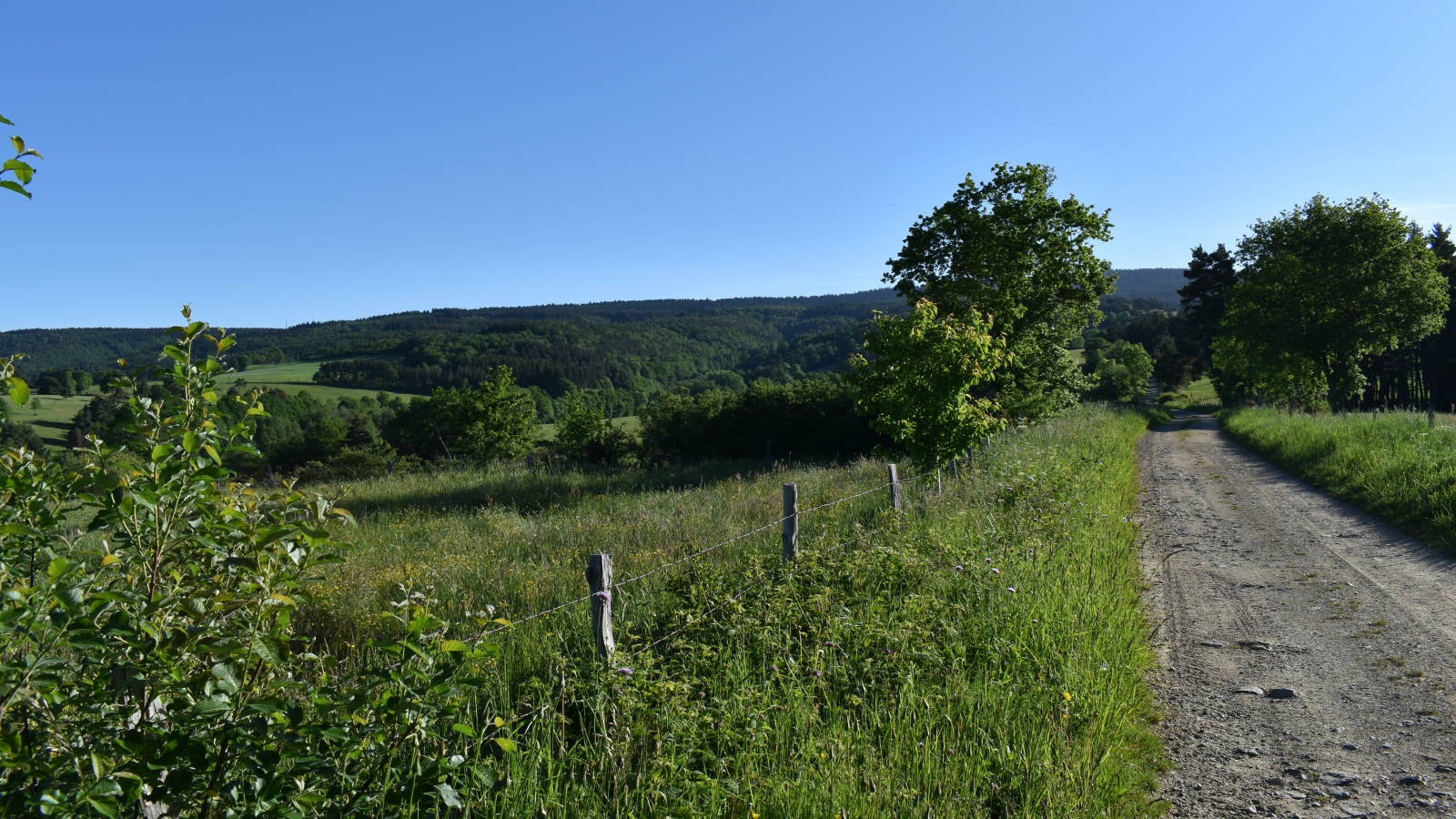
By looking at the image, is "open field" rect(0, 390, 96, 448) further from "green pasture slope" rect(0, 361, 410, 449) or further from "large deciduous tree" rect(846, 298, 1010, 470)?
"large deciduous tree" rect(846, 298, 1010, 470)

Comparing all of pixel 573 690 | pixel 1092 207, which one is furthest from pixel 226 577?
pixel 1092 207

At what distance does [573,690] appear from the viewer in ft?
13.1

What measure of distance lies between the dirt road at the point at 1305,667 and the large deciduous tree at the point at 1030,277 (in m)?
12.6

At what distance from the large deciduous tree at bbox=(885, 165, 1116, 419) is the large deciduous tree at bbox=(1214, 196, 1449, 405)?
1389 cm

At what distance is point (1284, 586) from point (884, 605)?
5.36 meters

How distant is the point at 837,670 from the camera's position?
439 centimetres

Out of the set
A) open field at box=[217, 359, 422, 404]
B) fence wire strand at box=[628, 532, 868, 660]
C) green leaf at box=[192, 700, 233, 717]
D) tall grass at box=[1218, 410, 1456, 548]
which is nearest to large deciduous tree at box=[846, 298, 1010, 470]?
tall grass at box=[1218, 410, 1456, 548]

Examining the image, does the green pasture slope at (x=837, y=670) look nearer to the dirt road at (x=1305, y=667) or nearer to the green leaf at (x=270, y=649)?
the dirt road at (x=1305, y=667)

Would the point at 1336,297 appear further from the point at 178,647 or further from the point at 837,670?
the point at 178,647

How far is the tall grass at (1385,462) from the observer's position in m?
9.65

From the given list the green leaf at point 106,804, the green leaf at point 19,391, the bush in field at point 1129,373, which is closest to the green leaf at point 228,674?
the green leaf at point 106,804

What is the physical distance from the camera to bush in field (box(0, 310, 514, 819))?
1.74m

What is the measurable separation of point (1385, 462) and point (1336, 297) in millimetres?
23599

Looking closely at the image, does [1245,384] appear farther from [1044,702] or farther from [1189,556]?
[1044,702]
